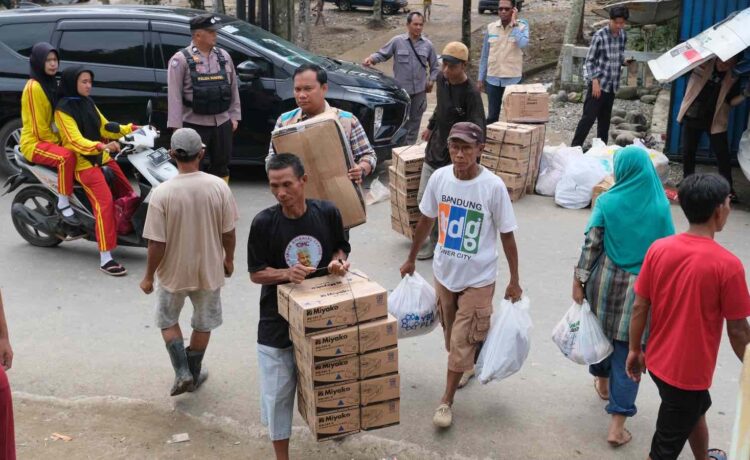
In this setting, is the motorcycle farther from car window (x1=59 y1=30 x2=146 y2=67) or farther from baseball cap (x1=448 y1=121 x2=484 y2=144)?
baseball cap (x1=448 y1=121 x2=484 y2=144)

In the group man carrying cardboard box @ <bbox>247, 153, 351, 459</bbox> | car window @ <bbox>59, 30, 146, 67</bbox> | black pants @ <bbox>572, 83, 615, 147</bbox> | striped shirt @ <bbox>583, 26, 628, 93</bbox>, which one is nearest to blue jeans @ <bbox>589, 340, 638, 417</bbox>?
man carrying cardboard box @ <bbox>247, 153, 351, 459</bbox>

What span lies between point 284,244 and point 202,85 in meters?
3.73

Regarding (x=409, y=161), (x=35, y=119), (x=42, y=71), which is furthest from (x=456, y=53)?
(x=35, y=119)

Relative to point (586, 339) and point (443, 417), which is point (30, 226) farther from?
point (586, 339)

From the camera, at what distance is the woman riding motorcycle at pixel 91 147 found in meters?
6.71

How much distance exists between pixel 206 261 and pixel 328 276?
0.95 metres

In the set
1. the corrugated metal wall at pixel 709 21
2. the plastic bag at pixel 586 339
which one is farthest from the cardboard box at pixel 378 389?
the corrugated metal wall at pixel 709 21

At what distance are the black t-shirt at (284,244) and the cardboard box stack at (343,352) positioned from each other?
11 cm

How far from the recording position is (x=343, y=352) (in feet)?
13.2

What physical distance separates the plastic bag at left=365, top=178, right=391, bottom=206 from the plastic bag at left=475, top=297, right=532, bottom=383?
4322mm

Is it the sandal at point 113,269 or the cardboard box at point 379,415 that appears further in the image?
the sandal at point 113,269

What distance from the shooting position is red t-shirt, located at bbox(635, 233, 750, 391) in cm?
348

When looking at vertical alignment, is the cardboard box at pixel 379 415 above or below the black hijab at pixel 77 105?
below

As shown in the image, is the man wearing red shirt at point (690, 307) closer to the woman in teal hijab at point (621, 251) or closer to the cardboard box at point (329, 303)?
the woman in teal hijab at point (621, 251)
